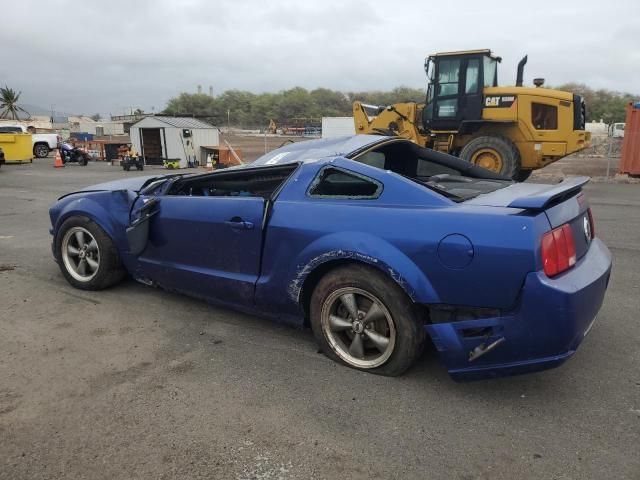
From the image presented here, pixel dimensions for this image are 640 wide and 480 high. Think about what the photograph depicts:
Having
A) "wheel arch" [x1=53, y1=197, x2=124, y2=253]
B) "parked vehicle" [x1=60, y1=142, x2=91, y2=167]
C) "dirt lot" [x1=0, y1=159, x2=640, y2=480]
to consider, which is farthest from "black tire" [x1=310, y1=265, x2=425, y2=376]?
"parked vehicle" [x1=60, y1=142, x2=91, y2=167]

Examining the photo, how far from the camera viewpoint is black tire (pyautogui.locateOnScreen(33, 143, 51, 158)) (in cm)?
2986

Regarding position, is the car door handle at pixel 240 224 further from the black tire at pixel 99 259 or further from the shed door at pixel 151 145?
the shed door at pixel 151 145

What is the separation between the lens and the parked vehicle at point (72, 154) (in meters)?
24.2

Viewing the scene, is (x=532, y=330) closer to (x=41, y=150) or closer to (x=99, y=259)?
(x=99, y=259)

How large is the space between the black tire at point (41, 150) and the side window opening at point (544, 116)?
29435 millimetres

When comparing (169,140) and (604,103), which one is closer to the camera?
(169,140)

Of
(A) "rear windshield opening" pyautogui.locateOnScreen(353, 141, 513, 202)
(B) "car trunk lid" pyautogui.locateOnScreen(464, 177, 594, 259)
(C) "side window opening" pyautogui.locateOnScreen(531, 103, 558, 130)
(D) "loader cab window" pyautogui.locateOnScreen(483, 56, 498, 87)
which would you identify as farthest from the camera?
(D) "loader cab window" pyautogui.locateOnScreen(483, 56, 498, 87)

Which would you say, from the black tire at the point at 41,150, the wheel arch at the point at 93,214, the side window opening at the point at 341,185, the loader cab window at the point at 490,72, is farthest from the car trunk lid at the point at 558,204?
the black tire at the point at 41,150

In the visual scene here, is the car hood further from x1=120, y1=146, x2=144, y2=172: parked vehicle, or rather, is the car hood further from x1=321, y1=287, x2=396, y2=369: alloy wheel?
x1=120, y1=146, x2=144, y2=172: parked vehicle

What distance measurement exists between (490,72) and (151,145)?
1656cm

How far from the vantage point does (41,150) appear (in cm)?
3009

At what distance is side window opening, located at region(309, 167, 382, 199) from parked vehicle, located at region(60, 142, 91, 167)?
24436mm

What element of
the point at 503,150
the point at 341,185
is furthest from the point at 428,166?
the point at 503,150

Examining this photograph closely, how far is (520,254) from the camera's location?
234cm
